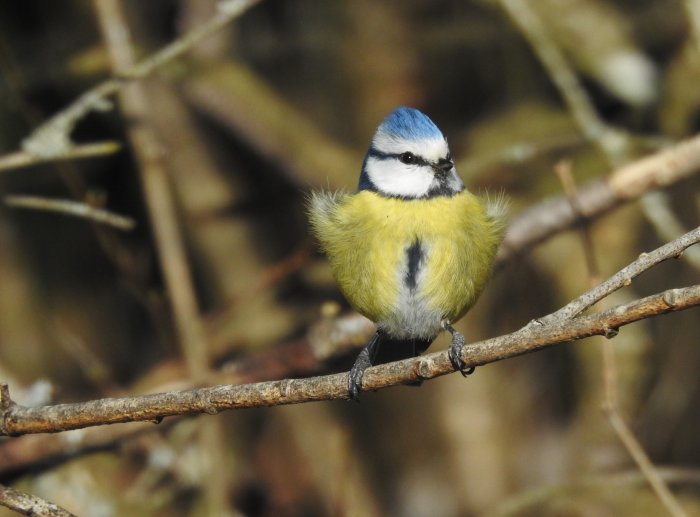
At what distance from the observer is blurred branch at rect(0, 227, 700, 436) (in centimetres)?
145

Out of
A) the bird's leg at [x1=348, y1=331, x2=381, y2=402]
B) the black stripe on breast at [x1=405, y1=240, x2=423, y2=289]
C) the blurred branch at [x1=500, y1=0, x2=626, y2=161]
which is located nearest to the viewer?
the bird's leg at [x1=348, y1=331, x2=381, y2=402]

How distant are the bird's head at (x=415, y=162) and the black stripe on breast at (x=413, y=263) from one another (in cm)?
18

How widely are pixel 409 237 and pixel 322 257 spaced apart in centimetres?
142

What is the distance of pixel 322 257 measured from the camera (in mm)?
3746

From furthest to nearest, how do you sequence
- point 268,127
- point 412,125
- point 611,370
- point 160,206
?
point 268,127
point 160,206
point 412,125
point 611,370

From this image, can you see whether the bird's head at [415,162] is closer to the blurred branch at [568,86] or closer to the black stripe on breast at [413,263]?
the black stripe on breast at [413,263]

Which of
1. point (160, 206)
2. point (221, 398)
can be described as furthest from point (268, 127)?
point (221, 398)

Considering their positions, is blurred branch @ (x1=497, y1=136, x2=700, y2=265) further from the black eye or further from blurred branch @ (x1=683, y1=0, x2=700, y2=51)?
blurred branch @ (x1=683, y1=0, x2=700, y2=51)

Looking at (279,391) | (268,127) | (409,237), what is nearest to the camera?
(279,391)

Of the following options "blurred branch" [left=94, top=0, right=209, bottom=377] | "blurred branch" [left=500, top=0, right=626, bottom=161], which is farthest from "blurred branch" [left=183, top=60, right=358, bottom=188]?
"blurred branch" [left=500, top=0, right=626, bottom=161]

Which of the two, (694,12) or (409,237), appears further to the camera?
(694,12)

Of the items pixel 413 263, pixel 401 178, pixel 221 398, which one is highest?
pixel 401 178

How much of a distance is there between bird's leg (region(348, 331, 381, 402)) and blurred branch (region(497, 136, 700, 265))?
0.59 meters

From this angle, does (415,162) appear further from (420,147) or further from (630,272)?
(630,272)
